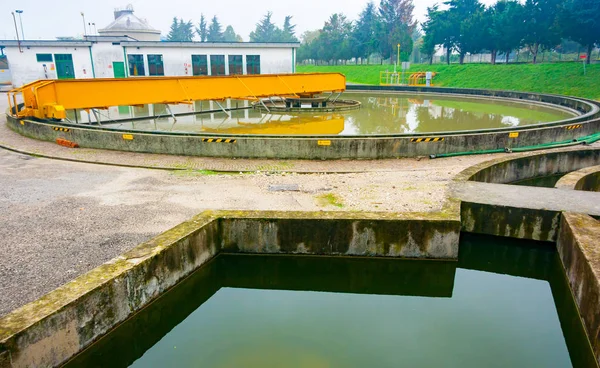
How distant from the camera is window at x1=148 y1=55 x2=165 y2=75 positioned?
30609 millimetres

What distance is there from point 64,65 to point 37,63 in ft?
5.66

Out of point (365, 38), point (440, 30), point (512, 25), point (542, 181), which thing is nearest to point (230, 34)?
point (365, 38)

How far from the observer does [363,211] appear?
682 cm

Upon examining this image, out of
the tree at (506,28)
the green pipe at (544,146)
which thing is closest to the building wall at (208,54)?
the tree at (506,28)

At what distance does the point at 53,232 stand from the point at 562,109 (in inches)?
962

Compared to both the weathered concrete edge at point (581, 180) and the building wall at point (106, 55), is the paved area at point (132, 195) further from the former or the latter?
the building wall at point (106, 55)

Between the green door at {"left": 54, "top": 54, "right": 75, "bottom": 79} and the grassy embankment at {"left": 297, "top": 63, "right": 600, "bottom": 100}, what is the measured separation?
2872 cm

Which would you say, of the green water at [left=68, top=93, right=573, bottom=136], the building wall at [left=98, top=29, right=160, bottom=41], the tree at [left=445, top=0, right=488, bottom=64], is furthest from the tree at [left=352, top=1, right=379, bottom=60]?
the green water at [left=68, top=93, right=573, bottom=136]

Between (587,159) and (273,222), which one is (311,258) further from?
(587,159)

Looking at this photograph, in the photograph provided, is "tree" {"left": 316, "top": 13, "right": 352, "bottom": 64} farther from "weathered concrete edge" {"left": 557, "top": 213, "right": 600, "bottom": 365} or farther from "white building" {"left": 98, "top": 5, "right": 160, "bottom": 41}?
"weathered concrete edge" {"left": 557, "top": 213, "right": 600, "bottom": 365}

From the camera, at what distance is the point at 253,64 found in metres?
31.6

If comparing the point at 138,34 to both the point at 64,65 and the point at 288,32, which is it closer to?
the point at 64,65

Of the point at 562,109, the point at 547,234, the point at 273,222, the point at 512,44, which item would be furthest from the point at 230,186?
the point at 512,44

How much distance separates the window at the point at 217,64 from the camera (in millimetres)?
31125
